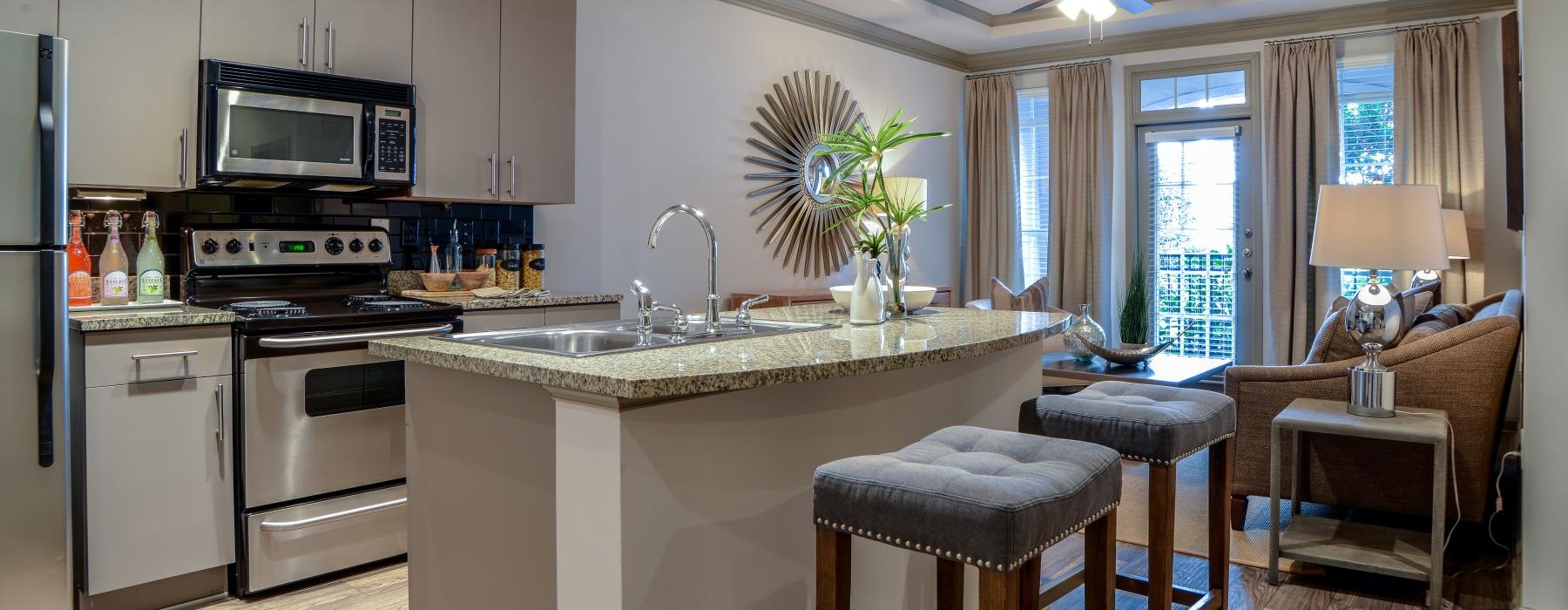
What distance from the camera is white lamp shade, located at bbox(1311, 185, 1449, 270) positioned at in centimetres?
307

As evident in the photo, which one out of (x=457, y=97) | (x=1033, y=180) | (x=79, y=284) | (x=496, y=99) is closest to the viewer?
(x=79, y=284)

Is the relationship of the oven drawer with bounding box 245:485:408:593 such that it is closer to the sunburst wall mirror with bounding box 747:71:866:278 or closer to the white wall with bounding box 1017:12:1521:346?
the sunburst wall mirror with bounding box 747:71:866:278

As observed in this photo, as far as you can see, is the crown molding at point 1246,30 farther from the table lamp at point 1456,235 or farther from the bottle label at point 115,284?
the bottle label at point 115,284

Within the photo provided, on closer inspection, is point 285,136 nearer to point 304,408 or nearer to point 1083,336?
point 304,408

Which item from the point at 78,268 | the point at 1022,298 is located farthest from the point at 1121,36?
the point at 78,268

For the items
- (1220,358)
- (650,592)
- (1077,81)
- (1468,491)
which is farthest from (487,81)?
(1220,358)

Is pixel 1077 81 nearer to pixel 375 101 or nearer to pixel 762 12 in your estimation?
pixel 762 12

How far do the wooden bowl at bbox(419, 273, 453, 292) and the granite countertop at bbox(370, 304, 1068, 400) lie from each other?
1.60 m

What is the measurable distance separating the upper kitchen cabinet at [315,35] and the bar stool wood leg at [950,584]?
249cm

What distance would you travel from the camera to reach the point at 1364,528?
311cm

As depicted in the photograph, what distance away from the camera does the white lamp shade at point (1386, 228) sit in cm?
307

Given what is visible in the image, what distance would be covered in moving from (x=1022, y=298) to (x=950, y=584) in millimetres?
3993

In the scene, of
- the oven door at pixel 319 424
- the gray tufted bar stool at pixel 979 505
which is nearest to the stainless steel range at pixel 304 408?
the oven door at pixel 319 424

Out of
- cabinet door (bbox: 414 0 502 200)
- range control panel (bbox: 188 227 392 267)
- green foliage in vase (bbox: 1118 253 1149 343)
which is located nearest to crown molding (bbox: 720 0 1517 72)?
→ cabinet door (bbox: 414 0 502 200)
